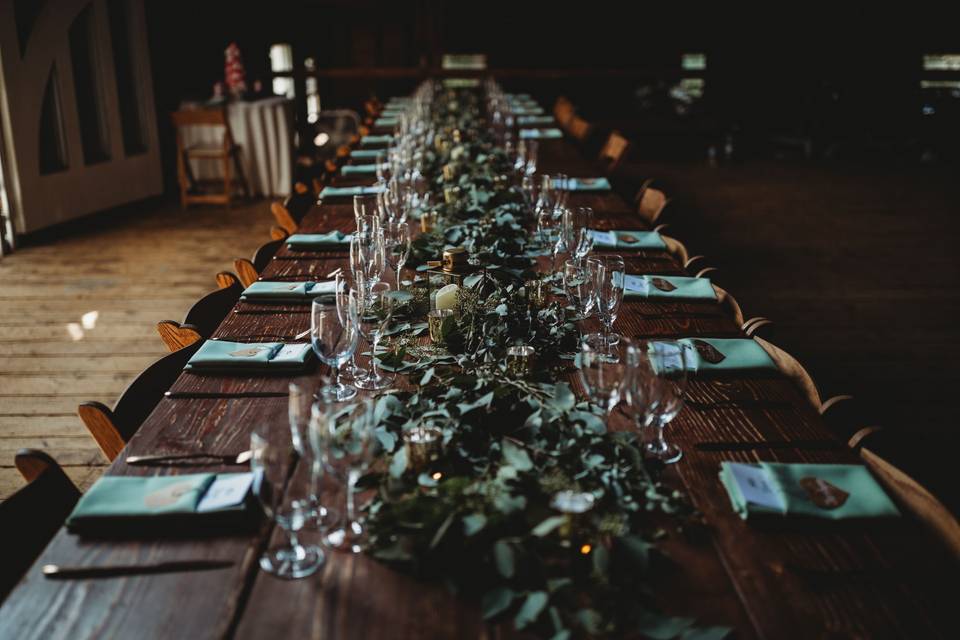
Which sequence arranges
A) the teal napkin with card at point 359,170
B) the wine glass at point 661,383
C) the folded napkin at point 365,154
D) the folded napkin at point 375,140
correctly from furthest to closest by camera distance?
the folded napkin at point 375,140 → the folded napkin at point 365,154 → the teal napkin with card at point 359,170 → the wine glass at point 661,383

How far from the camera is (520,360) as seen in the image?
1.92 meters

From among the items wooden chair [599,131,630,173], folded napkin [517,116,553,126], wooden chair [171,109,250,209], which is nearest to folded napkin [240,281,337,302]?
wooden chair [599,131,630,173]

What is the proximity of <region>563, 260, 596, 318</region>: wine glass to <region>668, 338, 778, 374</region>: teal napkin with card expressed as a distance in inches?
10.7

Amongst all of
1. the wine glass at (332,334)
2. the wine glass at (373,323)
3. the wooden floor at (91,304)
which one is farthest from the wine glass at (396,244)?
the wooden floor at (91,304)

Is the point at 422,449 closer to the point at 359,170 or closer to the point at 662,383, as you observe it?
the point at 662,383

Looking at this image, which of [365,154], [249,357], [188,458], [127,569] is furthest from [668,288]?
[365,154]

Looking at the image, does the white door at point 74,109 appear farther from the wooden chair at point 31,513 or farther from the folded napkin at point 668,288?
the wooden chair at point 31,513

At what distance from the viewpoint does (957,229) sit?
6.80m

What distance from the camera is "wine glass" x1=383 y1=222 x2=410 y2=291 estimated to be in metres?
2.74

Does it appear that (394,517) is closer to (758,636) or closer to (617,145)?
(758,636)

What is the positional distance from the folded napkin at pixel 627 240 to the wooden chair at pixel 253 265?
4.06 feet

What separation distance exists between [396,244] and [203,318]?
715 millimetres

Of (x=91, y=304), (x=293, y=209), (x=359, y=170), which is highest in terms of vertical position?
(x=359, y=170)

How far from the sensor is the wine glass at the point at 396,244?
2740mm
